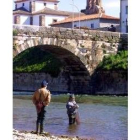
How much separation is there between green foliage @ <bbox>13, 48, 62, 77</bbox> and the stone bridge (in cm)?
229

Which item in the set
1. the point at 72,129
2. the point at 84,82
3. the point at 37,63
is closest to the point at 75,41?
the point at 84,82

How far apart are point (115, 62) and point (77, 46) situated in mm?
2167

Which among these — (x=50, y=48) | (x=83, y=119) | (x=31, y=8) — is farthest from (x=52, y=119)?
(x=31, y=8)

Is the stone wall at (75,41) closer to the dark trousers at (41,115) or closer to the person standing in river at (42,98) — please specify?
the dark trousers at (41,115)

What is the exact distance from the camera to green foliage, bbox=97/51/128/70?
891 inches

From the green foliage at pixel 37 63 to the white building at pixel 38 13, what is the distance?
31.9ft

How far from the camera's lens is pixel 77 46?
22969mm

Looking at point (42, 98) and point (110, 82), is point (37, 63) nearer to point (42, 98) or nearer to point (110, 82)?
point (110, 82)

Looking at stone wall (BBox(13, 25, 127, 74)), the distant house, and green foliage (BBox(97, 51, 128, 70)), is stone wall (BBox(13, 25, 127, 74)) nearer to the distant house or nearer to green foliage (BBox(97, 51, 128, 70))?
green foliage (BBox(97, 51, 128, 70))

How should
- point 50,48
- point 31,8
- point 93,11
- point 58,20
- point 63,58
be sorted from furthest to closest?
point 93,11 < point 58,20 < point 31,8 < point 63,58 < point 50,48

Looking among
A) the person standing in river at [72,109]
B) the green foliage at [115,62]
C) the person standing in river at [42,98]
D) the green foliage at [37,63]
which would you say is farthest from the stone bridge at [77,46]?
the person standing in river at [42,98]
